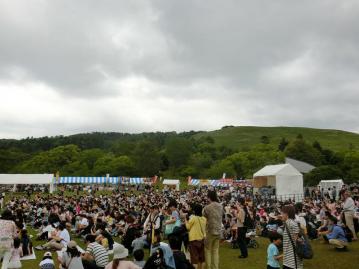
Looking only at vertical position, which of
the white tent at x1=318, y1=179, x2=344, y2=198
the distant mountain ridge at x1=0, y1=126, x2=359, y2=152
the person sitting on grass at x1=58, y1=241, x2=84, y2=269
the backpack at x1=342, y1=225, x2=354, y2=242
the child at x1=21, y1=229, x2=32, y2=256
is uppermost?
the distant mountain ridge at x1=0, y1=126, x2=359, y2=152

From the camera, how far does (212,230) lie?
7.69m

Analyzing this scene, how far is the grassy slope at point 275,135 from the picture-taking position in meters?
135

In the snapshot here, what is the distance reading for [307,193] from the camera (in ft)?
107

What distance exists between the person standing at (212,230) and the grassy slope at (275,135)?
4818 inches

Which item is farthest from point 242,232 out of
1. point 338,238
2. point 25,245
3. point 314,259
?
point 25,245

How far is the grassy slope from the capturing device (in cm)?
13462

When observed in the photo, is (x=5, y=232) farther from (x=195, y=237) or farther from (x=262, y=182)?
(x=262, y=182)

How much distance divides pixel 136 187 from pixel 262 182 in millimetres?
27780

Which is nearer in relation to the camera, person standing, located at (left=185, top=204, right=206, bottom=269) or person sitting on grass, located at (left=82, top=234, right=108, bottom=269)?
person sitting on grass, located at (left=82, top=234, right=108, bottom=269)

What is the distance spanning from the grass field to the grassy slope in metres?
118

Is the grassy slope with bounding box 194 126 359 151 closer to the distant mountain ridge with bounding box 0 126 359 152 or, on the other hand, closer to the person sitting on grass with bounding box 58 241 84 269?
the distant mountain ridge with bounding box 0 126 359 152

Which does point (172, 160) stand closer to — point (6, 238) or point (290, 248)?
point (6, 238)

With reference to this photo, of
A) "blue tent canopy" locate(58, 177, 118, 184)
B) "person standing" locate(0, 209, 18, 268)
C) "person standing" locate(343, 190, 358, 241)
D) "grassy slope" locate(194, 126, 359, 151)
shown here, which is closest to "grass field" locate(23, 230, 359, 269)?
"person standing" locate(343, 190, 358, 241)

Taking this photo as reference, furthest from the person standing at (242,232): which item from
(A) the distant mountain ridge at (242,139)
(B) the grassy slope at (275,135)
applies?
(B) the grassy slope at (275,135)
